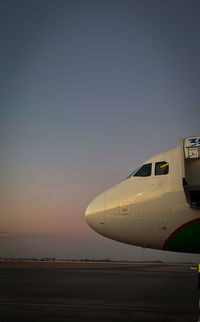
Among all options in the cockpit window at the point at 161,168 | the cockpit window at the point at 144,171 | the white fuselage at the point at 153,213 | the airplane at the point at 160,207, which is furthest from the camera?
the cockpit window at the point at 144,171

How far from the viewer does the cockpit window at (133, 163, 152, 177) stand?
34.7 feet

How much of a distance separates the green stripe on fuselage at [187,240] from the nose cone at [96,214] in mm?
1981

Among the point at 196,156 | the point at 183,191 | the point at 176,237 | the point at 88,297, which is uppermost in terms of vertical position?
the point at 196,156

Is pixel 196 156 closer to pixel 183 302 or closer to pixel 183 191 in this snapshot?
pixel 183 191

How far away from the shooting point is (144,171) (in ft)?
35.1

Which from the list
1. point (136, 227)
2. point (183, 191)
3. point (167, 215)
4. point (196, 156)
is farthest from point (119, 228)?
point (196, 156)

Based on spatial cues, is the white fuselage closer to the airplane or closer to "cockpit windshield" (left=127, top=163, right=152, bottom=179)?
the airplane

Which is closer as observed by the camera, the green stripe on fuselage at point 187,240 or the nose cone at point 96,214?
the green stripe on fuselage at point 187,240

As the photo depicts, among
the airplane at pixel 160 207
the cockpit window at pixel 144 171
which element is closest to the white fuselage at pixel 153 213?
the airplane at pixel 160 207

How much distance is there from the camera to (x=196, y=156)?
9.05 m

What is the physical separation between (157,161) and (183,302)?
6627 millimetres

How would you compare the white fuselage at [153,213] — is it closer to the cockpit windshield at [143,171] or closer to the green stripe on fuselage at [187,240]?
the green stripe on fuselage at [187,240]

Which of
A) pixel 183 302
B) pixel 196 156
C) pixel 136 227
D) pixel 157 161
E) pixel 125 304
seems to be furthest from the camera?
pixel 183 302

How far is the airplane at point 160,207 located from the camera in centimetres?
929
